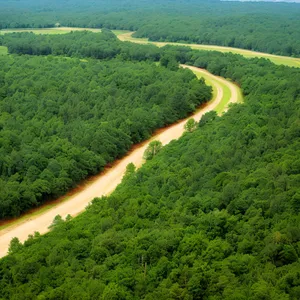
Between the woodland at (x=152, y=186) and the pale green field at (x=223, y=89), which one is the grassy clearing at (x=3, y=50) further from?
the pale green field at (x=223, y=89)

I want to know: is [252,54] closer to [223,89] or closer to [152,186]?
[223,89]

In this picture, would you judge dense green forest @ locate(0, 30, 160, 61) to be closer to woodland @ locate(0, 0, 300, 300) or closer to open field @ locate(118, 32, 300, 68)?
woodland @ locate(0, 0, 300, 300)

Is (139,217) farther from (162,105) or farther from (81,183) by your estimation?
(162,105)

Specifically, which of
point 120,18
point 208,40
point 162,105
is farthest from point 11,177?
point 120,18

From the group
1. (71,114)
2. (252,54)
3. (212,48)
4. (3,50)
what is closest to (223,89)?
(71,114)

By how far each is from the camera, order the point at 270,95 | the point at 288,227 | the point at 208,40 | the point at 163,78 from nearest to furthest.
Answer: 1. the point at 288,227
2. the point at 270,95
3. the point at 163,78
4. the point at 208,40
